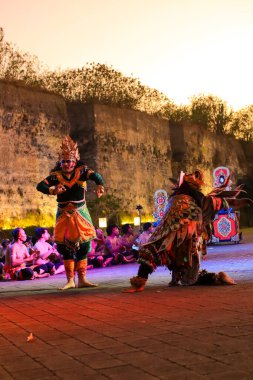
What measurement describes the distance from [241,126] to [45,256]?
4012cm

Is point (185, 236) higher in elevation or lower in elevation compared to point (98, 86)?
lower

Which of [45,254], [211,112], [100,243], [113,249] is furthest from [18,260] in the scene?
[211,112]

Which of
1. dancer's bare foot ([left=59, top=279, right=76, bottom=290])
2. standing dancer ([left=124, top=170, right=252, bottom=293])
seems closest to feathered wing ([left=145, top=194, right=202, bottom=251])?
standing dancer ([left=124, top=170, right=252, bottom=293])

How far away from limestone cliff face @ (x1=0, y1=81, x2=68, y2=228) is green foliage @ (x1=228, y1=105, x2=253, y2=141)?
902 inches

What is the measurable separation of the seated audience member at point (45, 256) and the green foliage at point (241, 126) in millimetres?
37480

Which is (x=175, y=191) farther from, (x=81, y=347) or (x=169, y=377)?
(x=169, y=377)

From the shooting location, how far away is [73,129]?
30438 mm

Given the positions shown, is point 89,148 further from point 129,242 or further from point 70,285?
point 70,285

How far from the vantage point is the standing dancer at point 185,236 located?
761cm

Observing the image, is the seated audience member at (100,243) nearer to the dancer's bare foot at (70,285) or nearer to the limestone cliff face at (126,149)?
the dancer's bare foot at (70,285)

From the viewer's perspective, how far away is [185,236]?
300 inches

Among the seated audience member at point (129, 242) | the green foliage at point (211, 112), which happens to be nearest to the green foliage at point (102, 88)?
the green foliage at point (211, 112)

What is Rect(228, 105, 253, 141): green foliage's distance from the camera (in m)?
48.8

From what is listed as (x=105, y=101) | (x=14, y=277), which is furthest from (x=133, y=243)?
(x=105, y=101)
